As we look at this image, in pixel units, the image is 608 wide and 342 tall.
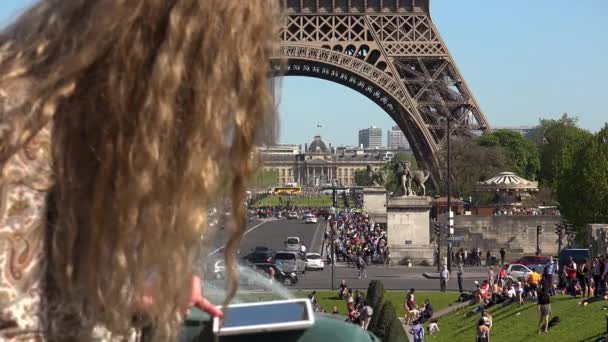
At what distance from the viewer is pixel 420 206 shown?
37750mm

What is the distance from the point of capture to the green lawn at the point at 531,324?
16.9 m

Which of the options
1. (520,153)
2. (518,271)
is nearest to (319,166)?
(520,153)

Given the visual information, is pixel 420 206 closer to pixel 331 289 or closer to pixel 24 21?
pixel 331 289

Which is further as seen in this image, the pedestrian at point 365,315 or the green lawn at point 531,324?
the green lawn at point 531,324

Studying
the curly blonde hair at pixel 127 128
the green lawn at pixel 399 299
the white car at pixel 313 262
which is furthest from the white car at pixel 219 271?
the white car at pixel 313 262

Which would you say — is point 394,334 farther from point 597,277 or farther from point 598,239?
point 598,239

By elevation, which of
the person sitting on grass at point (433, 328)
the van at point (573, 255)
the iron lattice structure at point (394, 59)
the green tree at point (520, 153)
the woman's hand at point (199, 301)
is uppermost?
the iron lattice structure at point (394, 59)

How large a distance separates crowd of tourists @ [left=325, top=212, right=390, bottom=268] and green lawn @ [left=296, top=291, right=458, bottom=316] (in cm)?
525

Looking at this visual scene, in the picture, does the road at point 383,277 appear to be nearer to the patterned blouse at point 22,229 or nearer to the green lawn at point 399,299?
the green lawn at point 399,299

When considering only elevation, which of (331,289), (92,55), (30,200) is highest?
(92,55)

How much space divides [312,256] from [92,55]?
1448 inches

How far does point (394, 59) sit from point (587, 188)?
17.5m

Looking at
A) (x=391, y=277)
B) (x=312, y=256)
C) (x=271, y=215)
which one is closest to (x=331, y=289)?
(x=391, y=277)

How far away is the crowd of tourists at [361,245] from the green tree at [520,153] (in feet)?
64.4
